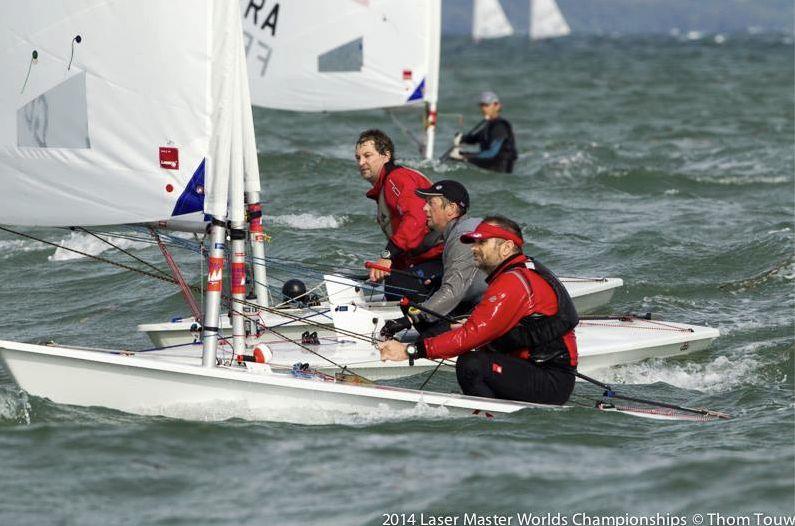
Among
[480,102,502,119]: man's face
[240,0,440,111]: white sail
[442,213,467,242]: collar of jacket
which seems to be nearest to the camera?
[442,213,467,242]: collar of jacket

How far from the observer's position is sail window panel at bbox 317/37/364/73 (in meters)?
14.2

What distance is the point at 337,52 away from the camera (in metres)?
14.2

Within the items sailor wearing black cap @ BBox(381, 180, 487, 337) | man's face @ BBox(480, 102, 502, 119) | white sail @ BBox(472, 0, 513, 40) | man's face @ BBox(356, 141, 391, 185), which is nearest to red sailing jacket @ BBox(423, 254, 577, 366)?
sailor wearing black cap @ BBox(381, 180, 487, 337)

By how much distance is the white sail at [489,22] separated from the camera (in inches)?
2044

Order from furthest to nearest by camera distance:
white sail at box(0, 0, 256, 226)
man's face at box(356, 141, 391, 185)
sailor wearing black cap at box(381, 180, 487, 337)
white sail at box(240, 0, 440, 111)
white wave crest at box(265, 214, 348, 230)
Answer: white sail at box(240, 0, 440, 111)
white wave crest at box(265, 214, 348, 230)
man's face at box(356, 141, 391, 185)
sailor wearing black cap at box(381, 180, 487, 337)
white sail at box(0, 0, 256, 226)

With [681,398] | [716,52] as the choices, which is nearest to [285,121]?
[681,398]

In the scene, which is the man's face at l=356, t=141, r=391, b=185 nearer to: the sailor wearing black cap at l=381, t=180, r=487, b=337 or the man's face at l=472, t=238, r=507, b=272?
the sailor wearing black cap at l=381, t=180, r=487, b=337

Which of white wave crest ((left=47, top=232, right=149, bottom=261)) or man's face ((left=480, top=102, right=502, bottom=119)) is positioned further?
man's face ((left=480, top=102, right=502, bottom=119))

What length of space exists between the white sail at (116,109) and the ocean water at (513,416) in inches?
36.6

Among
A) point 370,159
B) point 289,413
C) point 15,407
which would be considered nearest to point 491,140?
point 370,159

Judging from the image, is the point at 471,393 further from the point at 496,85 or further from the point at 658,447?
the point at 496,85

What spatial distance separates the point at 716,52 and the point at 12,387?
5480cm

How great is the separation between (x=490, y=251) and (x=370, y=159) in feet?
5.40

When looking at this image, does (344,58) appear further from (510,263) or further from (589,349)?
(510,263)
